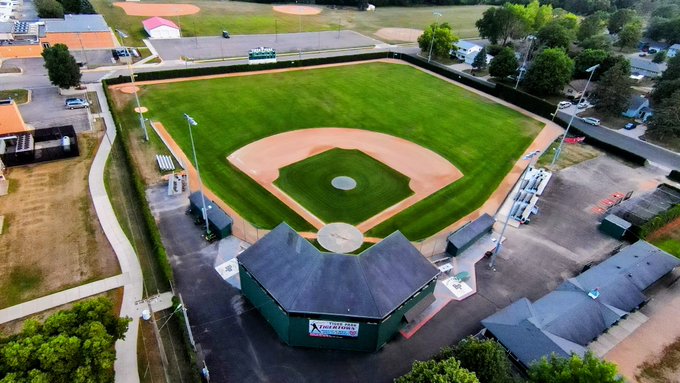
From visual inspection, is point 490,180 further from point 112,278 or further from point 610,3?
point 610,3

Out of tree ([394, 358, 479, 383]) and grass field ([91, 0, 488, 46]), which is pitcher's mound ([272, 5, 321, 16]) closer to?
grass field ([91, 0, 488, 46])

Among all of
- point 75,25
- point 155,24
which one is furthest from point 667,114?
point 75,25

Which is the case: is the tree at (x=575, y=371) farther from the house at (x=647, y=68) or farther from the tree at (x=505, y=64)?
the house at (x=647, y=68)

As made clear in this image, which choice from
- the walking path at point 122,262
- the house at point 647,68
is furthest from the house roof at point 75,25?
the house at point 647,68

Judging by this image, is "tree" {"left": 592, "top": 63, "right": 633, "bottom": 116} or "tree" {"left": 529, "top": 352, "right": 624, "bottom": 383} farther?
"tree" {"left": 592, "top": 63, "right": 633, "bottom": 116}

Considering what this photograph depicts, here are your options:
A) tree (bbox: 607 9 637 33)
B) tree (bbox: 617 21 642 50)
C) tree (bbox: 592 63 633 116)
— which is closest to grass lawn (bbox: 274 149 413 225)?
tree (bbox: 592 63 633 116)

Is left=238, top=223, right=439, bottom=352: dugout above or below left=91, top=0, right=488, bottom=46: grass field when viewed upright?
below

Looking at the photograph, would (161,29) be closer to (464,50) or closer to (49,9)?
(49,9)
